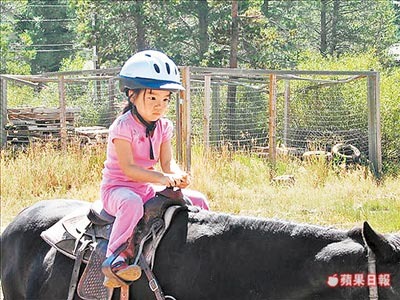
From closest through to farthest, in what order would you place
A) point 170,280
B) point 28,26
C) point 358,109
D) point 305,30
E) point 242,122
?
point 170,280 → point 358,109 → point 242,122 → point 305,30 → point 28,26

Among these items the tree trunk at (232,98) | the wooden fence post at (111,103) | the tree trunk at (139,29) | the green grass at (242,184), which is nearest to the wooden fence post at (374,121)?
the green grass at (242,184)

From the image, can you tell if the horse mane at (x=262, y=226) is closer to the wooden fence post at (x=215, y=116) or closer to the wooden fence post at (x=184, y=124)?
the wooden fence post at (x=184, y=124)

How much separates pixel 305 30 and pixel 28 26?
18.3m

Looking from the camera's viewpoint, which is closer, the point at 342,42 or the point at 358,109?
the point at 358,109

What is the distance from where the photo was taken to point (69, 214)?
3.93 m

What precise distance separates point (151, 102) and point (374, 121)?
950cm

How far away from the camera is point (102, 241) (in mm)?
3359

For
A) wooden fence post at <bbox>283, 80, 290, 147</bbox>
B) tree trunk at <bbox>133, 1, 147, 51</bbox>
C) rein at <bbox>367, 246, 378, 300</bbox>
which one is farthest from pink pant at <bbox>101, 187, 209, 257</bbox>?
tree trunk at <bbox>133, 1, 147, 51</bbox>

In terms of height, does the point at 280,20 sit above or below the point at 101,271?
above

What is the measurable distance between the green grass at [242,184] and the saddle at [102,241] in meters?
5.58

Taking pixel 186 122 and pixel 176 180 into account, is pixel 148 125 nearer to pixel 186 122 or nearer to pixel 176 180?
pixel 176 180

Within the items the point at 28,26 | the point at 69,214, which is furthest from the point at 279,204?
the point at 28,26

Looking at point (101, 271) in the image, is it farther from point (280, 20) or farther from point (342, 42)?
point (280, 20)

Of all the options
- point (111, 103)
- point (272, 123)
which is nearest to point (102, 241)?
point (272, 123)
